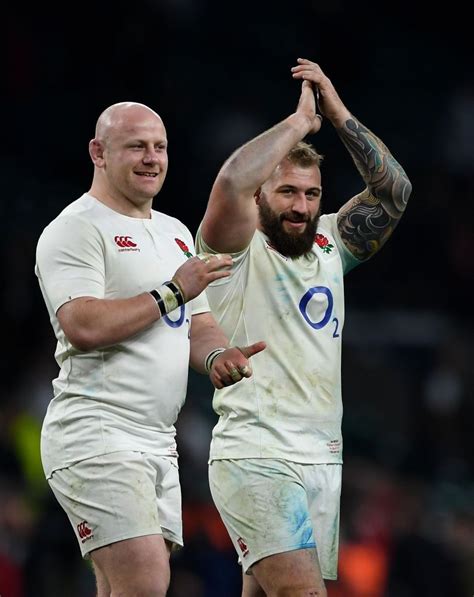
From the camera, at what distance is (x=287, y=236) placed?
6.15m

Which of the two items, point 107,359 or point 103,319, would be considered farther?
point 107,359

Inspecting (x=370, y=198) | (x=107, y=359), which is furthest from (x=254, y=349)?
(x=370, y=198)

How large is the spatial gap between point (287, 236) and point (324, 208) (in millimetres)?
7815

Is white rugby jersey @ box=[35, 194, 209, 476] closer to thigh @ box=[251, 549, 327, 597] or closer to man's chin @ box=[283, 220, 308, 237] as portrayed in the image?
thigh @ box=[251, 549, 327, 597]

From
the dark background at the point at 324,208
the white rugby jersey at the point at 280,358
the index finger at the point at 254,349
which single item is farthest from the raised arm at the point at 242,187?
the dark background at the point at 324,208

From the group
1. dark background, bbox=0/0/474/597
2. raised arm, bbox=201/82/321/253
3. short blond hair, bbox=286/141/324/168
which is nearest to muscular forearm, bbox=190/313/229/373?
raised arm, bbox=201/82/321/253

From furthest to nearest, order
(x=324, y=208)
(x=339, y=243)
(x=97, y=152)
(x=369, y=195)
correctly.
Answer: (x=324, y=208) → (x=369, y=195) → (x=339, y=243) → (x=97, y=152)

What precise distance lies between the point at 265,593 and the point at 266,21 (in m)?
12.0

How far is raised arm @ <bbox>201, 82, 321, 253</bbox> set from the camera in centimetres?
574

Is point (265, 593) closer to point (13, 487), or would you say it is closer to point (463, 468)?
point (13, 487)

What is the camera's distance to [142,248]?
17.2ft

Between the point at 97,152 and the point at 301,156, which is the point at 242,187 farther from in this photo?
the point at 97,152

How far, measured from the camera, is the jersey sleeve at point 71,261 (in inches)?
197

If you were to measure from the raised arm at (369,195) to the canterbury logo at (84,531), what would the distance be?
2.22m
